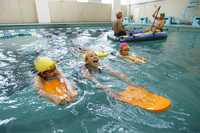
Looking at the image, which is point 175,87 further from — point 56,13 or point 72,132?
point 56,13

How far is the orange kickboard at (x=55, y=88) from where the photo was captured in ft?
9.98

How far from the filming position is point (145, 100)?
2863 millimetres

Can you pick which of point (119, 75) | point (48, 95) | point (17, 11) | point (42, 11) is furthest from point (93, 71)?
point (17, 11)

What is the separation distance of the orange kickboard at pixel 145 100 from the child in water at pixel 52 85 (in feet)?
3.03

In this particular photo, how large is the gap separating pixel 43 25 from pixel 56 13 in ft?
12.1

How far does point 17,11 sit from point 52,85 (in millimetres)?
15998

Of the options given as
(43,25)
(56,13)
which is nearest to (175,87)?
(43,25)

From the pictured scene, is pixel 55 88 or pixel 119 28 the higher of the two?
pixel 119 28

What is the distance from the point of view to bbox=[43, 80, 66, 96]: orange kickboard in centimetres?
304

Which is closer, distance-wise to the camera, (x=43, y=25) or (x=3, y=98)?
(x=3, y=98)

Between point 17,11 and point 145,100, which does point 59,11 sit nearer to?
point 17,11

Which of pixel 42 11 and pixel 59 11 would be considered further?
pixel 59 11

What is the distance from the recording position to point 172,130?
2.29m

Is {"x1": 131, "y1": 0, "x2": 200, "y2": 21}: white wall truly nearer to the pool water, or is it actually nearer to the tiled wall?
the tiled wall
